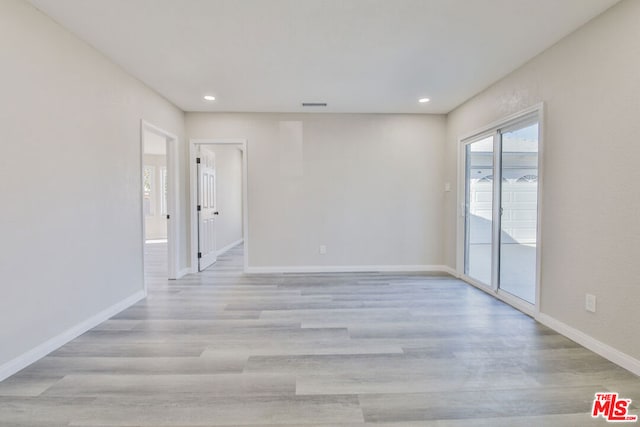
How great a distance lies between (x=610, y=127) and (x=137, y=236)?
4.70 metres

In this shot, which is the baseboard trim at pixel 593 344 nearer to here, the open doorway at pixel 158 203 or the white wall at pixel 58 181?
the white wall at pixel 58 181

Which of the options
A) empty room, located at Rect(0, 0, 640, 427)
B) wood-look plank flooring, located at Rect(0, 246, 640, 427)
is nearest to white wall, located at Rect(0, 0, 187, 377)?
empty room, located at Rect(0, 0, 640, 427)

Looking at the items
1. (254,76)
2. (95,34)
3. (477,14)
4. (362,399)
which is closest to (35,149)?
(95,34)

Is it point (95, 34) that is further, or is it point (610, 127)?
point (95, 34)

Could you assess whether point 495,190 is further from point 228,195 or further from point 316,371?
point 228,195

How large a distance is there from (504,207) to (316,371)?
294cm

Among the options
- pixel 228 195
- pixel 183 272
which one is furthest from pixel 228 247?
pixel 183 272

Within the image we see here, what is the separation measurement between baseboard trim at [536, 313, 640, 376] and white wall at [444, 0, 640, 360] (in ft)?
0.12

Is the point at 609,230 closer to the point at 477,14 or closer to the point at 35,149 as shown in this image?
the point at 477,14

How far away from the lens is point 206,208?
527 centimetres

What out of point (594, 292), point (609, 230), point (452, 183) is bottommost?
point (594, 292)

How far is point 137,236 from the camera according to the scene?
357 centimetres

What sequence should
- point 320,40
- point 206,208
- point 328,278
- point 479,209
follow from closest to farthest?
point 320,40, point 479,209, point 328,278, point 206,208

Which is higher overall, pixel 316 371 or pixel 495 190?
pixel 495 190
